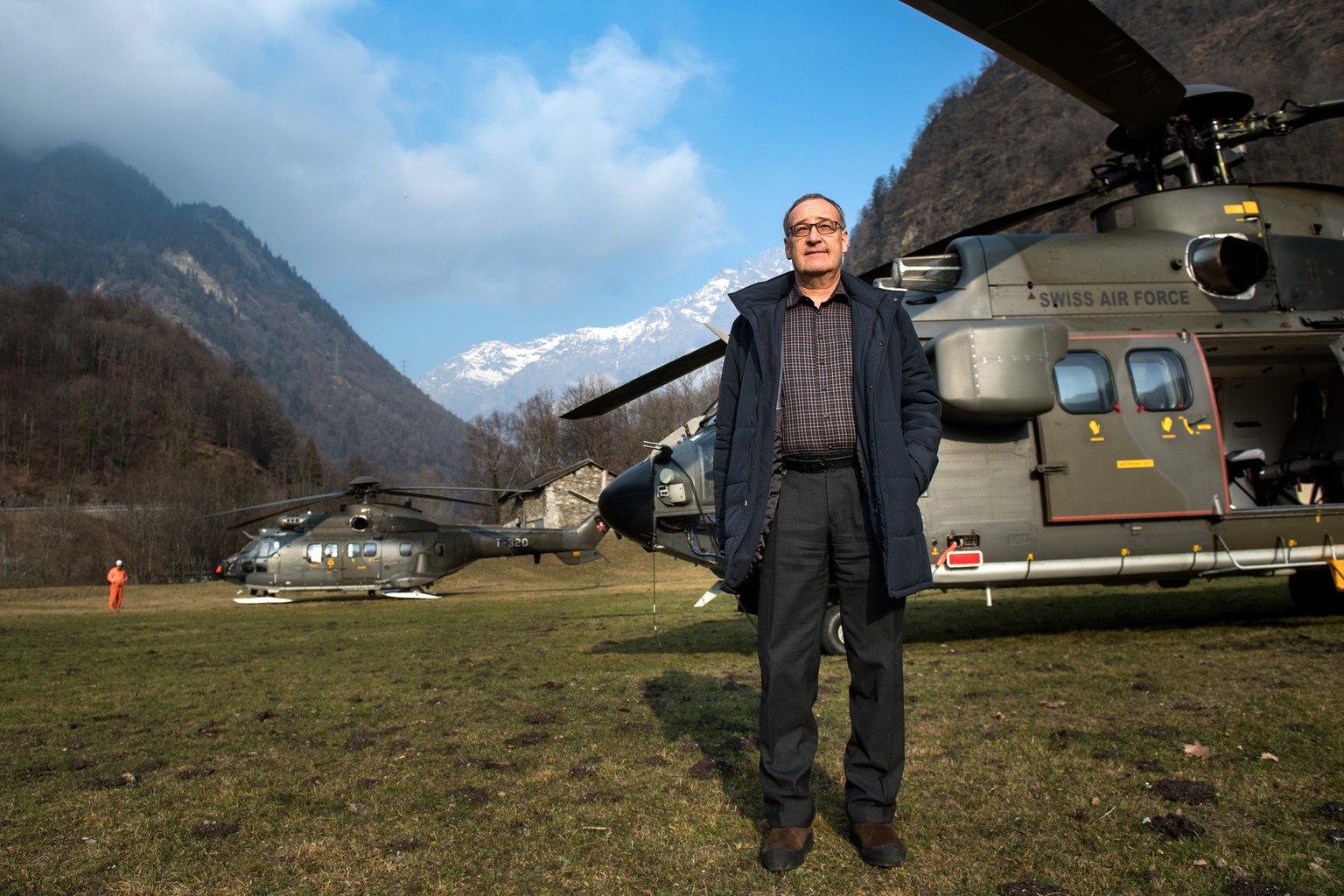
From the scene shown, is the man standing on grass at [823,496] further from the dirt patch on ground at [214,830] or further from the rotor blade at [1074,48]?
the dirt patch on ground at [214,830]

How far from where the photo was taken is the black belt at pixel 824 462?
2922mm

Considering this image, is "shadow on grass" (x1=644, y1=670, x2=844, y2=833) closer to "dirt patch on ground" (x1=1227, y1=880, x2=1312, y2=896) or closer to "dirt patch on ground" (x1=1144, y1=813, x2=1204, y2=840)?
"dirt patch on ground" (x1=1144, y1=813, x2=1204, y2=840)

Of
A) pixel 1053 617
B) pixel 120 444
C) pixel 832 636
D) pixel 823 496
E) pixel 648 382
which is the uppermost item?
pixel 120 444

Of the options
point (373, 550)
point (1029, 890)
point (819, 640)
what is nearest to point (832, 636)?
point (819, 640)

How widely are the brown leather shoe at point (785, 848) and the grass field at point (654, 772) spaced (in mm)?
50

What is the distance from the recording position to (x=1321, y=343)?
7723mm

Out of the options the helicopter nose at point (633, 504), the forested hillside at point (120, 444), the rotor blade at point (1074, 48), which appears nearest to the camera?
the rotor blade at point (1074, 48)

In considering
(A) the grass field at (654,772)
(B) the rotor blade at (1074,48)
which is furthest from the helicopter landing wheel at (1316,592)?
(B) the rotor blade at (1074,48)

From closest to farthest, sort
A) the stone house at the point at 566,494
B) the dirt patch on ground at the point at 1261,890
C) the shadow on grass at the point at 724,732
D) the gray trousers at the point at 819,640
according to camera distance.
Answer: the dirt patch on ground at the point at 1261,890
the gray trousers at the point at 819,640
the shadow on grass at the point at 724,732
the stone house at the point at 566,494

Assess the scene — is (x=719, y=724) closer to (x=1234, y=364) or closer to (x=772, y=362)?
(x=772, y=362)

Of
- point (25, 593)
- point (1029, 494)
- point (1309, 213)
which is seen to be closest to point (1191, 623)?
point (1029, 494)

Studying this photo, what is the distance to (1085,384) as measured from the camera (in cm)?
710

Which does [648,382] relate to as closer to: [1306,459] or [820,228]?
[820,228]

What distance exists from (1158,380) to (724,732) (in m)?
5.36
